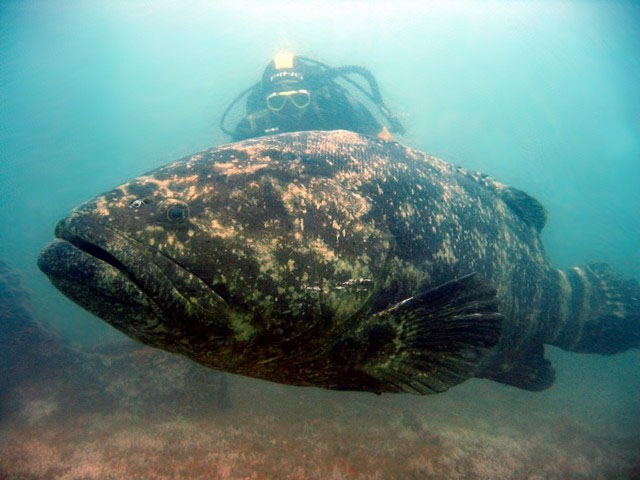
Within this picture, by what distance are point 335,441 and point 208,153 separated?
559 cm

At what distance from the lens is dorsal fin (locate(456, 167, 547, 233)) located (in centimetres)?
461

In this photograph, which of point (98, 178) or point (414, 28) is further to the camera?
point (98, 178)

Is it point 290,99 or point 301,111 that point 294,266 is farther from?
point 290,99

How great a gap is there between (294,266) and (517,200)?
4.26 metres

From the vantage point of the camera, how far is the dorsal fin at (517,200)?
461 cm

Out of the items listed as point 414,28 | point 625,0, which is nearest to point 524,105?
point 414,28

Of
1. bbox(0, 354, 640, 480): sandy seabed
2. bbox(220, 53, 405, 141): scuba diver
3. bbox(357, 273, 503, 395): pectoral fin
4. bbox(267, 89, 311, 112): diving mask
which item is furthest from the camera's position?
bbox(220, 53, 405, 141): scuba diver

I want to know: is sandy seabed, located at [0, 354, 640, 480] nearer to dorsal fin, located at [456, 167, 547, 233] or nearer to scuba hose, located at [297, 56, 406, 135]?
dorsal fin, located at [456, 167, 547, 233]

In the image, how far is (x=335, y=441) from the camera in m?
5.85

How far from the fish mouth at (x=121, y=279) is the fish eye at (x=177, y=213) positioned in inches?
9.2

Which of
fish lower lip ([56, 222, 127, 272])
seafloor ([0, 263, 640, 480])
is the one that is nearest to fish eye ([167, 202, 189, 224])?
fish lower lip ([56, 222, 127, 272])

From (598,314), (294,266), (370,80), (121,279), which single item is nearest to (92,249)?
(121,279)

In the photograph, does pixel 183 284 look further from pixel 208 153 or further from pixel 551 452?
pixel 551 452

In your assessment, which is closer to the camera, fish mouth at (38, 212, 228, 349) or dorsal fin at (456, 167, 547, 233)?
fish mouth at (38, 212, 228, 349)
